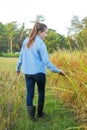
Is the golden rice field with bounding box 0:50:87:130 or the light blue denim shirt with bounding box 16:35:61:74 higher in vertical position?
the light blue denim shirt with bounding box 16:35:61:74

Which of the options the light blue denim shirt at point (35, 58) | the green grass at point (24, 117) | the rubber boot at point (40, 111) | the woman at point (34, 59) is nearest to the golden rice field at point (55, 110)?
the green grass at point (24, 117)

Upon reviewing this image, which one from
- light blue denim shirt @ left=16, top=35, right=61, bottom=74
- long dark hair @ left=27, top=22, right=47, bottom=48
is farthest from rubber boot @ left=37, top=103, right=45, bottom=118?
long dark hair @ left=27, top=22, right=47, bottom=48

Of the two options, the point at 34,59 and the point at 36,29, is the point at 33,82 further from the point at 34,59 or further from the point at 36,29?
the point at 36,29

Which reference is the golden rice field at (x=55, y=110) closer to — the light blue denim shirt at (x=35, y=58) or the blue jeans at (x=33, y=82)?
Result: the blue jeans at (x=33, y=82)

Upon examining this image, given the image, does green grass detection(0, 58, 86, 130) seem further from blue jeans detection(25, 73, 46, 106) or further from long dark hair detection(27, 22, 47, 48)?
long dark hair detection(27, 22, 47, 48)

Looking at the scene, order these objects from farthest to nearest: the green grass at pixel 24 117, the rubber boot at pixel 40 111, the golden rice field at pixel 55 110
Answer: the rubber boot at pixel 40 111 → the green grass at pixel 24 117 → the golden rice field at pixel 55 110

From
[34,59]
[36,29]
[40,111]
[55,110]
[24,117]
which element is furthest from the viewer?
[55,110]

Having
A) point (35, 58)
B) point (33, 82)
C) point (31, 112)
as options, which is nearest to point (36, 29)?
point (35, 58)

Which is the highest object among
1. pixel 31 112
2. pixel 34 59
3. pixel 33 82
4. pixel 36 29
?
pixel 36 29

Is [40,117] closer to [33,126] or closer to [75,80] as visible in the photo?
[33,126]

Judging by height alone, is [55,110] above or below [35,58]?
below

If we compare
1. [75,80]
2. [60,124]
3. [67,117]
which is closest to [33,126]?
[60,124]

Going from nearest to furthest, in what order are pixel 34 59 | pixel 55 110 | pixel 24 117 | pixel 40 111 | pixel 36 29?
pixel 34 59 < pixel 36 29 < pixel 24 117 < pixel 40 111 < pixel 55 110

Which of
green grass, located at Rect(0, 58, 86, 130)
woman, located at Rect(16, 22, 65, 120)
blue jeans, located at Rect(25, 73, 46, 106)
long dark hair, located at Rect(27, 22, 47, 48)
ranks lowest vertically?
green grass, located at Rect(0, 58, 86, 130)
